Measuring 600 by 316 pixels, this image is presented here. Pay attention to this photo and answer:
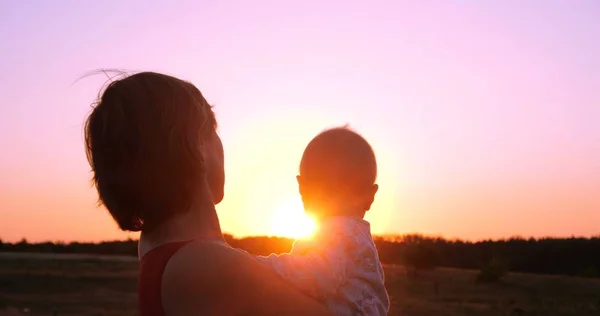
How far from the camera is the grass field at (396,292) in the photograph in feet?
94.7

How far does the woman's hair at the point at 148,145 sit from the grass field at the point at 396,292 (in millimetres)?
22359

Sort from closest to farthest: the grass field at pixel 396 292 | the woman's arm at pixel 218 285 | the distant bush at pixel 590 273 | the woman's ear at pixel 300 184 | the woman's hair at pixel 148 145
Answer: the woman's arm at pixel 218 285
the woman's hair at pixel 148 145
the woman's ear at pixel 300 184
the grass field at pixel 396 292
the distant bush at pixel 590 273

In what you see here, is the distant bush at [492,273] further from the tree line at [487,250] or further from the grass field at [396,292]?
the tree line at [487,250]

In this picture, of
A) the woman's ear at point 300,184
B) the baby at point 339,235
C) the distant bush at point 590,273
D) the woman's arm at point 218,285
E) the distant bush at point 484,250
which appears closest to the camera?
the woman's arm at point 218,285

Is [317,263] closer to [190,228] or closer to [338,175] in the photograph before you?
[190,228]

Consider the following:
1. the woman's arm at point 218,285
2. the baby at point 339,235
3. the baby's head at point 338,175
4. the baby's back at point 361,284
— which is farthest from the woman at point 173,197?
the baby's head at point 338,175

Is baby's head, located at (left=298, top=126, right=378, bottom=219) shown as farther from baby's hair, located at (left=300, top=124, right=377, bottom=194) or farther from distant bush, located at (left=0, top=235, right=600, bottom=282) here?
distant bush, located at (left=0, top=235, right=600, bottom=282)

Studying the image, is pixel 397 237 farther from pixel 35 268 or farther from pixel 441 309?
pixel 441 309

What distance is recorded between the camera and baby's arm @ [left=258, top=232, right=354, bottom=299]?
2451mm

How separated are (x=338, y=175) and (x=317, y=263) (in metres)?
0.94

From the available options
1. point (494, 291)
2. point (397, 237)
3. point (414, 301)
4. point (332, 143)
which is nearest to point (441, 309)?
point (414, 301)

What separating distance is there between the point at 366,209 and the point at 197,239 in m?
1.59

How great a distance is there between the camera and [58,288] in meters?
34.8

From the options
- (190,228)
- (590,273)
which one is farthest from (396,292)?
(190,228)
